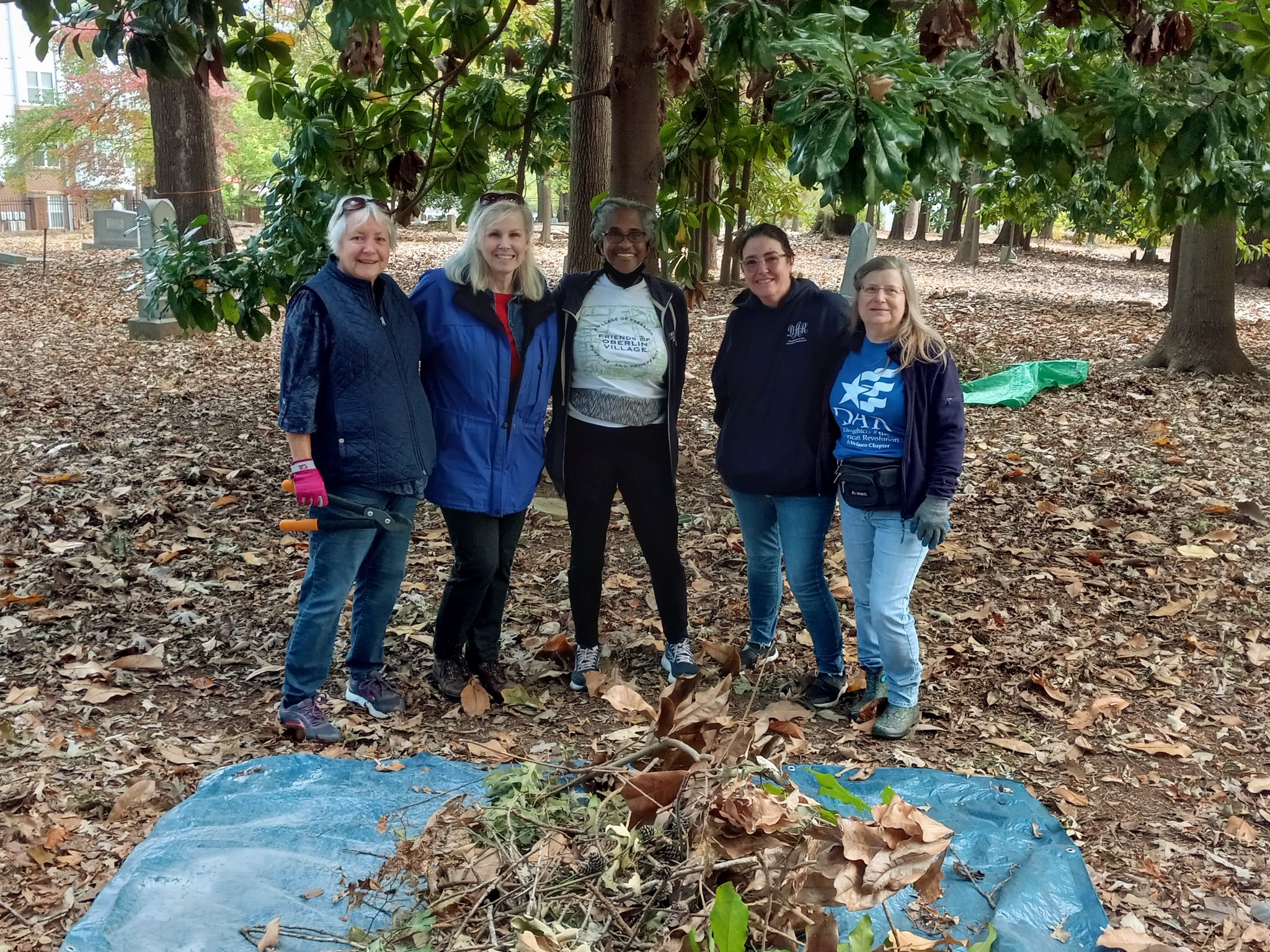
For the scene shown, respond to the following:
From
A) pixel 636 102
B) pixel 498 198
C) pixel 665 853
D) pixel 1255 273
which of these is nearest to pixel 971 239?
pixel 1255 273

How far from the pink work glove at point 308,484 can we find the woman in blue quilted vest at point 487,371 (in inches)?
18.8

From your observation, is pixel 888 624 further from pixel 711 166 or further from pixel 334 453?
pixel 711 166

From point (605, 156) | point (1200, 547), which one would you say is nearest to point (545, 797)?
point (1200, 547)

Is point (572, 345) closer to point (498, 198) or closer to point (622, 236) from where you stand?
point (622, 236)

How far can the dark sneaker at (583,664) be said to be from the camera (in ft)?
14.2

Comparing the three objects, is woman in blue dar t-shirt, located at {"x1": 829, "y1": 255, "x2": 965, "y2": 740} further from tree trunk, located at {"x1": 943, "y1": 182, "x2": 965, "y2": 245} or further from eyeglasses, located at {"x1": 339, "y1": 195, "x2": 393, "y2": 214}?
tree trunk, located at {"x1": 943, "y1": 182, "x2": 965, "y2": 245}

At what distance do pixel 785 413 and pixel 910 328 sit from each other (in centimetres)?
54

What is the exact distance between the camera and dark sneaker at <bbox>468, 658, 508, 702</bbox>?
4.27 meters

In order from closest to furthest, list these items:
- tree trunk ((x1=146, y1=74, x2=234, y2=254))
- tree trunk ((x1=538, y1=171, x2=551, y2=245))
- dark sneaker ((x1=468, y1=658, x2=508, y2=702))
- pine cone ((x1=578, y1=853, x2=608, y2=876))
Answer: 1. pine cone ((x1=578, y1=853, x2=608, y2=876))
2. dark sneaker ((x1=468, y1=658, x2=508, y2=702))
3. tree trunk ((x1=146, y1=74, x2=234, y2=254))
4. tree trunk ((x1=538, y1=171, x2=551, y2=245))

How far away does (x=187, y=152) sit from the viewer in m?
12.6

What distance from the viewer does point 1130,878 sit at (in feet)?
10.5

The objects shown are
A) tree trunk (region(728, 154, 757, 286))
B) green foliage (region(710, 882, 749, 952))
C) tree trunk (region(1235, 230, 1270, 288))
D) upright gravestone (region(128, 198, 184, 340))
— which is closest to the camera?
green foliage (region(710, 882, 749, 952))

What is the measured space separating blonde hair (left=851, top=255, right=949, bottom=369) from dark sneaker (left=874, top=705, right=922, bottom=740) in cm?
A: 127

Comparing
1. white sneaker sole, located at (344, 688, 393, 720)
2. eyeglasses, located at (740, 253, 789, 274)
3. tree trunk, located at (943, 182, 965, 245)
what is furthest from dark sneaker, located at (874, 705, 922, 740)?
tree trunk, located at (943, 182, 965, 245)
